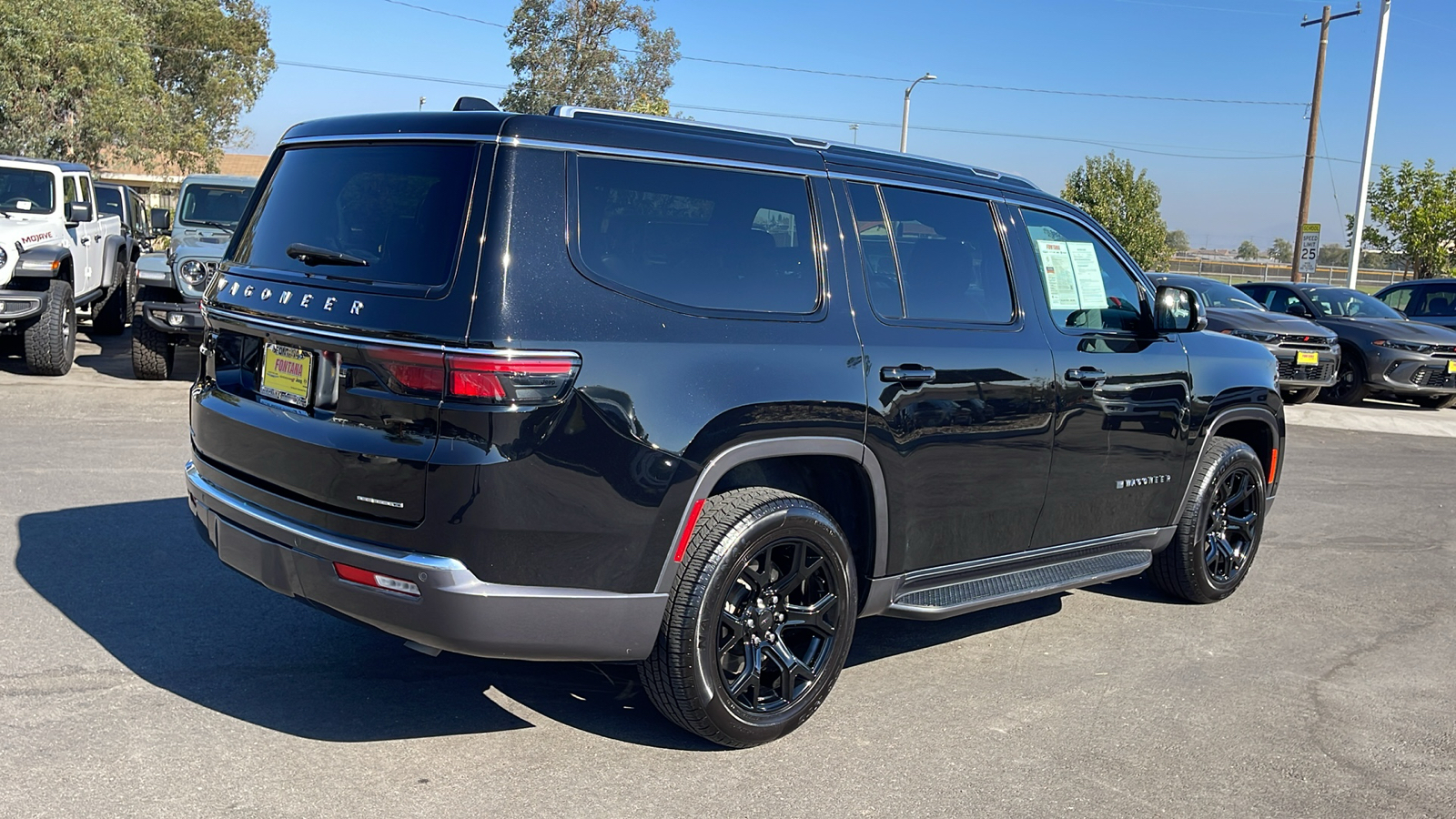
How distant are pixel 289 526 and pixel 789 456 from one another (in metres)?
1.57

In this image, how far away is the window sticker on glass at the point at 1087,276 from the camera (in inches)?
207

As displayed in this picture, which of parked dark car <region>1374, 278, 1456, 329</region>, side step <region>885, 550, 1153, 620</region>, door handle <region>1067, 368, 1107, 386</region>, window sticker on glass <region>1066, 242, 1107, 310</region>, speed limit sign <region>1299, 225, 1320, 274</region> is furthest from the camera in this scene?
speed limit sign <region>1299, 225, 1320, 274</region>

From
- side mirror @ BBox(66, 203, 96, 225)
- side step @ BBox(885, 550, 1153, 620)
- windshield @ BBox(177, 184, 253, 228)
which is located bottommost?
side step @ BBox(885, 550, 1153, 620)

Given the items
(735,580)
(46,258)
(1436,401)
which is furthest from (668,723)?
(1436,401)

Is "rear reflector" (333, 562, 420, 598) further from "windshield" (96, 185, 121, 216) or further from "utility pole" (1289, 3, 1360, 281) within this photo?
"utility pole" (1289, 3, 1360, 281)

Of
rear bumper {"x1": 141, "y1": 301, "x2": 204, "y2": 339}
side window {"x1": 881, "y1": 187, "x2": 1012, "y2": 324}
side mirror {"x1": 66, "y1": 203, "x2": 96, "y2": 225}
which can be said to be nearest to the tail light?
side window {"x1": 881, "y1": 187, "x2": 1012, "y2": 324}

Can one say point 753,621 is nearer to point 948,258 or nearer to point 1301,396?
point 948,258

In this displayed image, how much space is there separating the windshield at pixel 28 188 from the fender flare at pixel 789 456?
11.0 meters

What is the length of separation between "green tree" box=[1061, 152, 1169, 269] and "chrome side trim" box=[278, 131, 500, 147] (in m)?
43.3

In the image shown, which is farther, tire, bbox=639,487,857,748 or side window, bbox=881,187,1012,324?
side window, bbox=881,187,1012,324

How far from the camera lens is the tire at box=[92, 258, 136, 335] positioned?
50.5 ft

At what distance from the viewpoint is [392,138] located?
3805 millimetres

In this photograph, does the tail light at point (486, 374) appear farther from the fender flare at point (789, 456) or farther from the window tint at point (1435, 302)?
the window tint at point (1435, 302)

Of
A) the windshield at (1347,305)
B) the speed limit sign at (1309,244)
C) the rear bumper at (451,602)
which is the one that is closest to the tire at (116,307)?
the rear bumper at (451,602)
